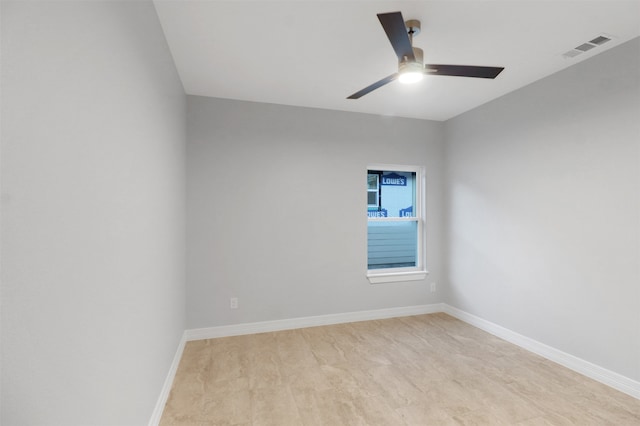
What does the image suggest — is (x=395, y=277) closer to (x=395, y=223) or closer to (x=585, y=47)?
(x=395, y=223)

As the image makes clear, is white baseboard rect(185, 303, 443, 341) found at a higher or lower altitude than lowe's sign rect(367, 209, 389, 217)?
lower

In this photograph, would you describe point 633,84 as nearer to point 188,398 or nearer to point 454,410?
point 454,410

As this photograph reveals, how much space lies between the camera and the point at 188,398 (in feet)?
7.68

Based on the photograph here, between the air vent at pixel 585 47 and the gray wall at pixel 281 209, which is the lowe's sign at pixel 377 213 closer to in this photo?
the gray wall at pixel 281 209

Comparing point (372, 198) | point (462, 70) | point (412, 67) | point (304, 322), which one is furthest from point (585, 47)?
point (304, 322)

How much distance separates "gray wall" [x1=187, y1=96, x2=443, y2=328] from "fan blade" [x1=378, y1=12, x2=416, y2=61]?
2.06 m

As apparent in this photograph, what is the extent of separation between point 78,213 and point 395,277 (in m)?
3.83

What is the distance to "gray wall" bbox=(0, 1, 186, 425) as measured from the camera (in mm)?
684

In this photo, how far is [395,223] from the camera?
442cm

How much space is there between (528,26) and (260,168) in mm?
2811

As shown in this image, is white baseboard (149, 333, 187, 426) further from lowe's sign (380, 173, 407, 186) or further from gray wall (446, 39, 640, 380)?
gray wall (446, 39, 640, 380)

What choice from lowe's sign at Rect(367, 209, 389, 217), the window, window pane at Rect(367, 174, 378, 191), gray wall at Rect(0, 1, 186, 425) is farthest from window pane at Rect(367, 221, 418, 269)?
gray wall at Rect(0, 1, 186, 425)

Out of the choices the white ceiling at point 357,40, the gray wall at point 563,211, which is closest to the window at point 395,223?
the gray wall at point 563,211

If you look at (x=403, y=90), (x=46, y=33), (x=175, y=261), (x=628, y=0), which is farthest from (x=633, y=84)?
(x=175, y=261)
